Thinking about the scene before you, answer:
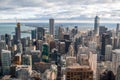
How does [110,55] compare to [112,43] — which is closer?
[110,55]

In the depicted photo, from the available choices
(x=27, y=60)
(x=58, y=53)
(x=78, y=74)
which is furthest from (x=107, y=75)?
(x=58, y=53)

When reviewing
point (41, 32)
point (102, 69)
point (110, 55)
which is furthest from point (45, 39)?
point (102, 69)

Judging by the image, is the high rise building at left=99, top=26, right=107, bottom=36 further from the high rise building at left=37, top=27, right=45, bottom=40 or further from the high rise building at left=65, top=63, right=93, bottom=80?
the high rise building at left=65, top=63, right=93, bottom=80

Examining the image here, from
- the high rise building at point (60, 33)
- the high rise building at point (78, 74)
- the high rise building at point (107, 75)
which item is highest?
the high rise building at point (78, 74)

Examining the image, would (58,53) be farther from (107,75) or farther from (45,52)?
(107,75)

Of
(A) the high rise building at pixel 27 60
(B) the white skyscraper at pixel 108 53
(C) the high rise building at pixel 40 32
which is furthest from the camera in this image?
(C) the high rise building at pixel 40 32

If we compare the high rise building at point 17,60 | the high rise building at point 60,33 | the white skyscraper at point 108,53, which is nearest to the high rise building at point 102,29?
the high rise building at point 60,33

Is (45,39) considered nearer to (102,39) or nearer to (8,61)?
(102,39)

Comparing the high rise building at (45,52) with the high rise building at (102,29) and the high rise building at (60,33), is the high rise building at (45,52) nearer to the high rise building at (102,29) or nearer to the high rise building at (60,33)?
the high rise building at (60,33)
